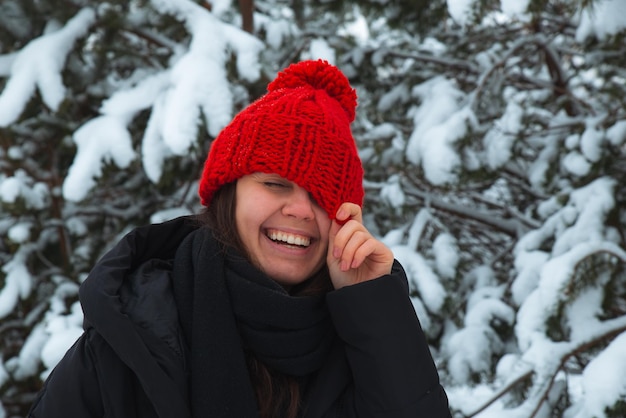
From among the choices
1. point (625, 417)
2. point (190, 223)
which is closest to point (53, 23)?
point (190, 223)

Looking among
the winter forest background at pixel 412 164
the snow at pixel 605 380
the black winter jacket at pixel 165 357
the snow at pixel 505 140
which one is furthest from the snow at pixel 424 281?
the black winter jacket at pixel 165 357

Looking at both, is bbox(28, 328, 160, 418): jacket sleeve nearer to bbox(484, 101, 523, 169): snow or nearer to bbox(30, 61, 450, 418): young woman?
bbox(30, 61, 450, 418): young woman

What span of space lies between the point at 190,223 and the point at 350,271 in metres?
0.49

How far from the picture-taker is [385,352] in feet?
4.37

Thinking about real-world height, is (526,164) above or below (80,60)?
below

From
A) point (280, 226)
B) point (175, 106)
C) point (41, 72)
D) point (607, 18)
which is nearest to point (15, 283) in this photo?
point (41, 72)

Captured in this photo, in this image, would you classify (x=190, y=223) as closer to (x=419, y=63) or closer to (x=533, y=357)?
(x=533, y=357)

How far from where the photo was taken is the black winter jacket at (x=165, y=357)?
1.20m

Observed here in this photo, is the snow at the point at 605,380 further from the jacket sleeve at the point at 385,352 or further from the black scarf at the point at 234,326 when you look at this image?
the black scarf at the point at 234,326

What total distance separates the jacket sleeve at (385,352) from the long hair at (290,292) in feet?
0.50

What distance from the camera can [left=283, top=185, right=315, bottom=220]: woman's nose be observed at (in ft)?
4.62

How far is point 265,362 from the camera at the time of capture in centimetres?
140

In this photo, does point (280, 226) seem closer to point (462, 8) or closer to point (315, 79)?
point (315, 79)

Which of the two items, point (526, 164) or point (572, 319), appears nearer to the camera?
point (572, 319)
